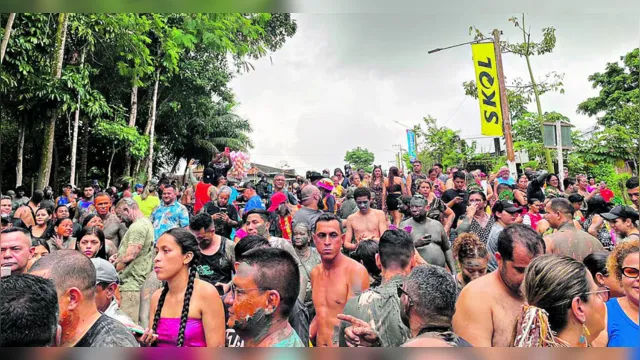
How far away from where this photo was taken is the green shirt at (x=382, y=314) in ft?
8.73

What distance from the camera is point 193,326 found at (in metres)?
2.86

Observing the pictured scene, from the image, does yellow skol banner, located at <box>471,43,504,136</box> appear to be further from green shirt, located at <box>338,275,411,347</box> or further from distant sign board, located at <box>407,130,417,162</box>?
distant sign board, located at <box>407,130,417,162</box>

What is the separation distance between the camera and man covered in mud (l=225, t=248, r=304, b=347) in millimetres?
2469

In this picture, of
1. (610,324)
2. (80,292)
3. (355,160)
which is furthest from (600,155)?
(355,160)

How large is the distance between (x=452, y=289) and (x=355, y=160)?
68.2 m

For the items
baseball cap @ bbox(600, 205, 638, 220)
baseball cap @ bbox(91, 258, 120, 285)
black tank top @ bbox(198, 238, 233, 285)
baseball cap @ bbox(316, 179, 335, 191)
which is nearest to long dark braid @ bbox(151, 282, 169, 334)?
baseball cap @ bbox(91, 258, 120, 285)

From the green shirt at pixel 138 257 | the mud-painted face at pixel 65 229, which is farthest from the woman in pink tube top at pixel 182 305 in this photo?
→ the mud-painted face at pixel 65 229

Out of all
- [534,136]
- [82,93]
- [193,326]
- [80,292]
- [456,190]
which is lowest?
[193,326]

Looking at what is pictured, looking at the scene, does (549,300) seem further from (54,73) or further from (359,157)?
(359,157)

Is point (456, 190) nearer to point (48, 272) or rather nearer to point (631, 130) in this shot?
point (48, 272)

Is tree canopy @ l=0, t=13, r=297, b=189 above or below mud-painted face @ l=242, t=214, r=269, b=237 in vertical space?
above

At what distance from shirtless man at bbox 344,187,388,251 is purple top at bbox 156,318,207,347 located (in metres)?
2.95

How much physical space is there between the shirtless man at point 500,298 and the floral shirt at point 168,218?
4.20 m

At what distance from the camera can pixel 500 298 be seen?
9.48 feet
